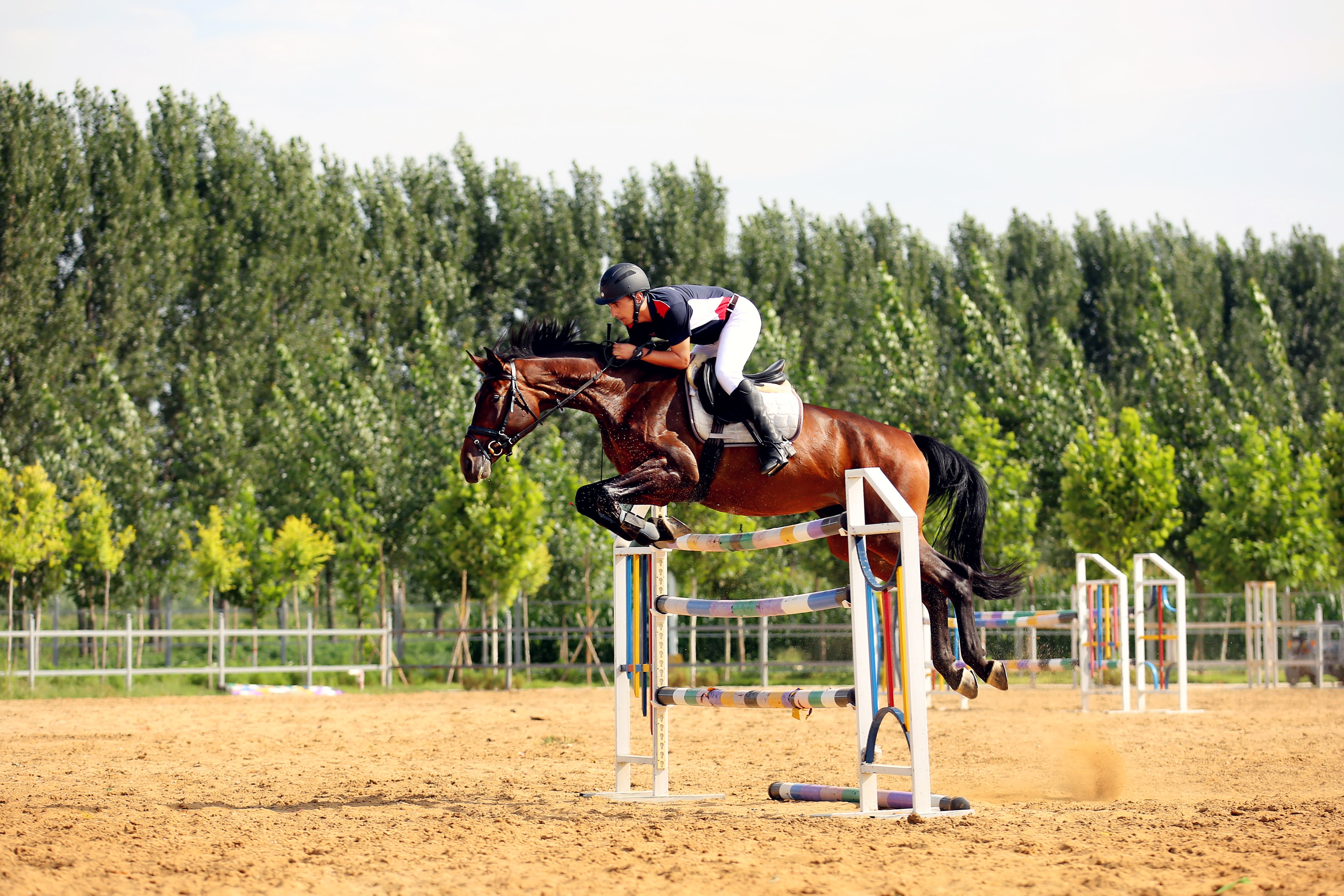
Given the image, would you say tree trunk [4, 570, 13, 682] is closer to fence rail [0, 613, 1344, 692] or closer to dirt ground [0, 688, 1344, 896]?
fence rail [0, 613, 1344, 692]

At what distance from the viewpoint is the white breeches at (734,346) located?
552 cm

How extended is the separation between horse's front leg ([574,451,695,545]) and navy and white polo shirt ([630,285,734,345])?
0.63 meters

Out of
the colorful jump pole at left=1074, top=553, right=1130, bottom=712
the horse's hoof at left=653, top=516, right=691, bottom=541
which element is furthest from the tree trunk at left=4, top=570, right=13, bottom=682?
the horse's hoof at left=653, top=516, right=691, bottom=541

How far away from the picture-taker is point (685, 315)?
18.5 ft

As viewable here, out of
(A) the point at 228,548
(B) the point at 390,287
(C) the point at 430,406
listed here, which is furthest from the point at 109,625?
(B) the point at 390,287

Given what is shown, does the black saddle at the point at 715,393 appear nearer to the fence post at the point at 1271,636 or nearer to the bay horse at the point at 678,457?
the bay horse at the point at 678,457

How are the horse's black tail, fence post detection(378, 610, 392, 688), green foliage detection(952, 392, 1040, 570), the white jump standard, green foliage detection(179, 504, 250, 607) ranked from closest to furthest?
the white jump standard < the horse's black tail < fence post detection(378, 610, 392, 688) < green foliage detection(179, 504, 250, 607) < green foliage detection(952, 392, 1040, 570)

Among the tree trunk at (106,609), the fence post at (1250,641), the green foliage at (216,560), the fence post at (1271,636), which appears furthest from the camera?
the green foliage at (216,560)

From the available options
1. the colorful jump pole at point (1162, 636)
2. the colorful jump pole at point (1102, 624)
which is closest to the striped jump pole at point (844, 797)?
the colorful jump pole at point (1102, 624)

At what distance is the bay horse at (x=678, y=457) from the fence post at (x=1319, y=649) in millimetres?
15491

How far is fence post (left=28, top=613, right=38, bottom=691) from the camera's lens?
17047 mm

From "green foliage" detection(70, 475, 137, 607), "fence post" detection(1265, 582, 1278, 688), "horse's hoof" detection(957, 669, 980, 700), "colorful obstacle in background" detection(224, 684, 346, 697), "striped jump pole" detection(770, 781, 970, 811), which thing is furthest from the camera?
"green foliage" detection(70, 475, 137, 607)

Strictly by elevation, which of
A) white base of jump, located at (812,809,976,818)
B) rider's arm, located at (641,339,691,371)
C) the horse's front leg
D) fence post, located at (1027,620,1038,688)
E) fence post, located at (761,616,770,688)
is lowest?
fence post, located at (761,616,770,688)

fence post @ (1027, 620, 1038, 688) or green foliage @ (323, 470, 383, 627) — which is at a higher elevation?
green foliage @ (323, 470, 383, 627)
